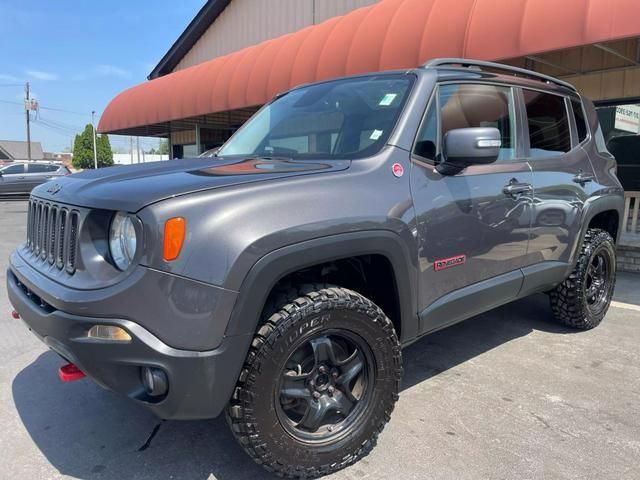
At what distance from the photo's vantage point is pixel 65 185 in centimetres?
246

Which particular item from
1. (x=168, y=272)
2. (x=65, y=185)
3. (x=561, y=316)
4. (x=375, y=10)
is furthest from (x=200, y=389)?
(x=375, y=10)

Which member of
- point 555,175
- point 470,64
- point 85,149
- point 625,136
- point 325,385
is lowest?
point 325,385

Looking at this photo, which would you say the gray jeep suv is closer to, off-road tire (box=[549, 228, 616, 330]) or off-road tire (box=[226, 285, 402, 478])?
off-road tire (box=[226, 285, 402, 478])

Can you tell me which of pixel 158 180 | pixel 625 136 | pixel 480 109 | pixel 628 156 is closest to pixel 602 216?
pixel 480 109

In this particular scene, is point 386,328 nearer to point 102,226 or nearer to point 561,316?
point 102,226

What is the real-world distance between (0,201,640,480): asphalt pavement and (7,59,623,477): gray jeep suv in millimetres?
418

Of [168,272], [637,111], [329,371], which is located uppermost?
[637,111]

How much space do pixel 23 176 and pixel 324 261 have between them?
70.5 feet

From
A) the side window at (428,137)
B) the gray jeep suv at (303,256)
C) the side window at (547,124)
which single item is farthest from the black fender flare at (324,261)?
the side window at (547,124)

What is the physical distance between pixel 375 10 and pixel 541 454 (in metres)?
8.54

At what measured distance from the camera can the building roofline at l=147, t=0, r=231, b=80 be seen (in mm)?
18062

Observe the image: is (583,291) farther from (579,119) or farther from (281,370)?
(281,370)

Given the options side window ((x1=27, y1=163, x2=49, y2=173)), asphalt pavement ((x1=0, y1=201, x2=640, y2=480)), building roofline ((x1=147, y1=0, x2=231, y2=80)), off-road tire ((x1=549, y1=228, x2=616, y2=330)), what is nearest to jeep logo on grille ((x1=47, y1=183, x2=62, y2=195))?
asphalt pavement ((x1=0, y1=201, x2=640, y2=480))

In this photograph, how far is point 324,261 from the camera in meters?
2.23
